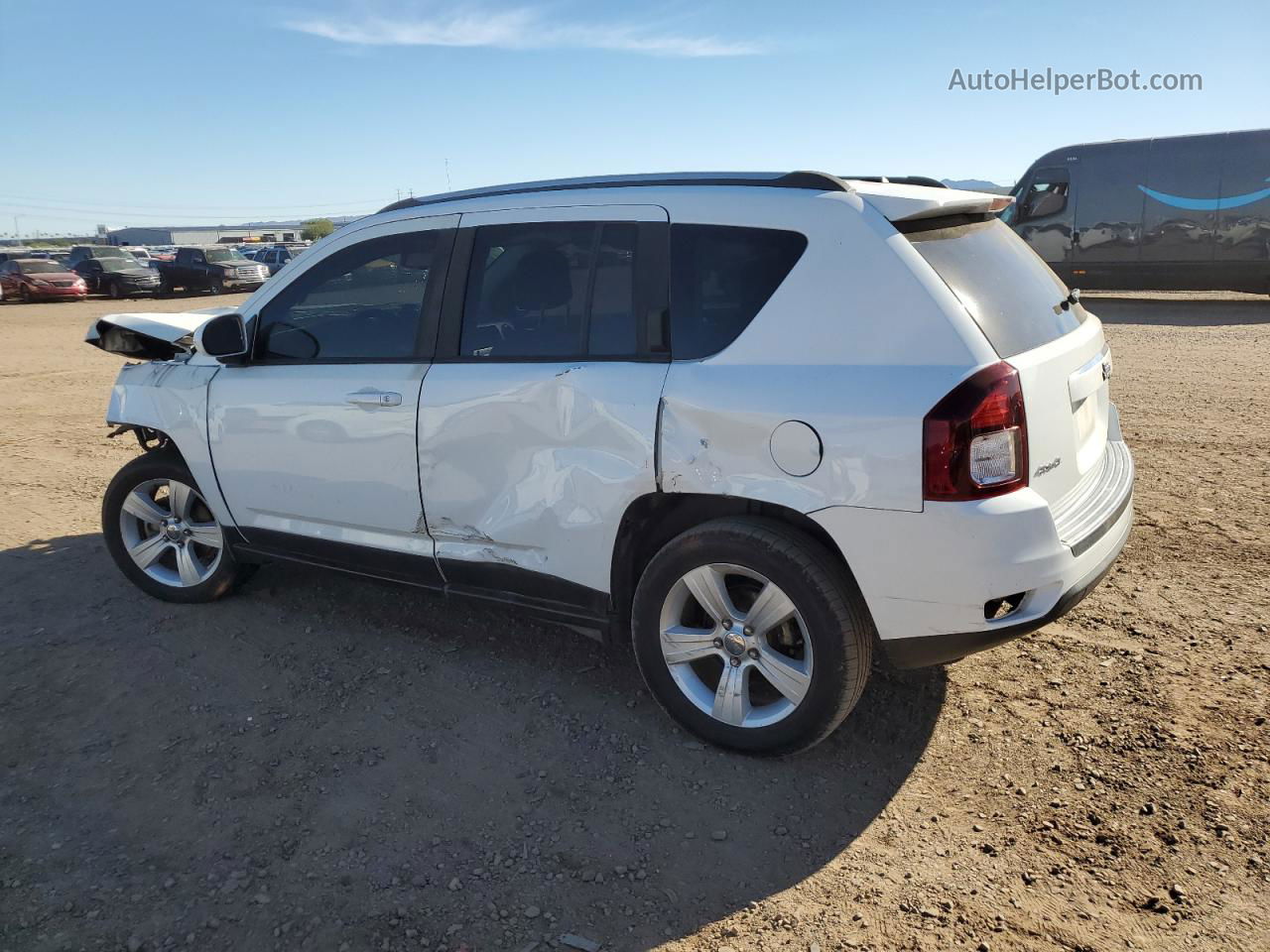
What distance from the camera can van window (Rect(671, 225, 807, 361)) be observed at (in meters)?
3.22

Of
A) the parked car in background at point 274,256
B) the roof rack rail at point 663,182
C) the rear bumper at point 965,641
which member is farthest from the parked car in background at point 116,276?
the rear bumper at point 965,641

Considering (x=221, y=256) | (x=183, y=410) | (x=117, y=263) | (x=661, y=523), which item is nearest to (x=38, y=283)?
(x=117, y=263)

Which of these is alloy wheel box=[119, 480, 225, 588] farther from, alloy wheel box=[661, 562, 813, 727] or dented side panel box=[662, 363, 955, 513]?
dented side panel box=[662, 363, 955, 513]

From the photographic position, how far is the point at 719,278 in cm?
331

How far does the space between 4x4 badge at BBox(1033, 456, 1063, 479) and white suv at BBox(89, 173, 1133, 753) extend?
0.01 m

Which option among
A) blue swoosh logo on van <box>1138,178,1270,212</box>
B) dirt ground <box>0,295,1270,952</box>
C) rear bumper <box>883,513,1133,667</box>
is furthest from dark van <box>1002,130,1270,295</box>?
rear bumper <box>883,513,1133,667</box>

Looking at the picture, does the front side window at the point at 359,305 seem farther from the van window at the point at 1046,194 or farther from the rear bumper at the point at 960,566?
the van window at the point at 1046,194

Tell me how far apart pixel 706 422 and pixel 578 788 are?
131cm

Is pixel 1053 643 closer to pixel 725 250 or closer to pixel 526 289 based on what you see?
pixel 725 250

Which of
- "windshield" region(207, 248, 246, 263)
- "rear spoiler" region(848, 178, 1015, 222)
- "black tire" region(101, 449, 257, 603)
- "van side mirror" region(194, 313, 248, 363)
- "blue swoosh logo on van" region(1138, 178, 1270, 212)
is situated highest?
"blue swoosh logo on van" region(1138, 178, 1270, 212)

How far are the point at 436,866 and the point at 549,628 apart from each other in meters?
1.67

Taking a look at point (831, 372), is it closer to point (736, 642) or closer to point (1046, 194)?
point (736, 642)

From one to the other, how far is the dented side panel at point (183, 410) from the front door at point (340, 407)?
0.08m

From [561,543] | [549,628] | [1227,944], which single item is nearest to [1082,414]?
[1227,944]
